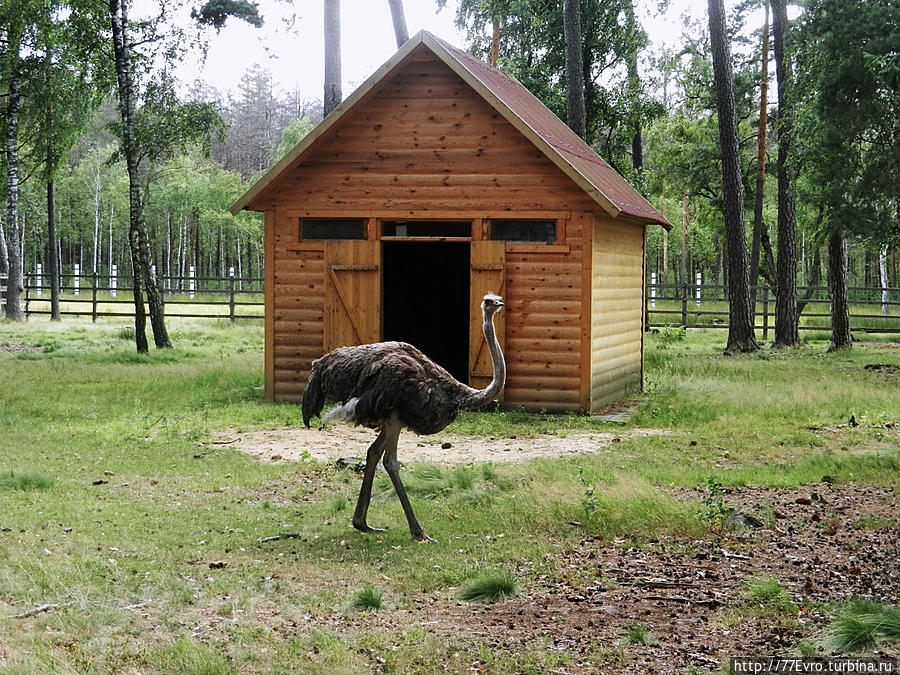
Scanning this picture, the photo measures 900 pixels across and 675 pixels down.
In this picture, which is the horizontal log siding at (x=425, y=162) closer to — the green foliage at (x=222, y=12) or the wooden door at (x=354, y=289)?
the wooden door at (x=354, y=289)

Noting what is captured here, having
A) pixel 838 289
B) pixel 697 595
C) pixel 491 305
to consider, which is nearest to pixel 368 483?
pixel 491 305

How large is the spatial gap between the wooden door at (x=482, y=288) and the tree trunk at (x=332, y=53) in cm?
746

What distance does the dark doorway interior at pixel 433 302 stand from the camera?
750 inches

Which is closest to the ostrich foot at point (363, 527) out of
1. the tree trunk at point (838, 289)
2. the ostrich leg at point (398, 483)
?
the ostrich leg at point (398, 483)

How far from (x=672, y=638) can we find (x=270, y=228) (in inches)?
444

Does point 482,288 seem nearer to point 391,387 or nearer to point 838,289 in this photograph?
point 391,387

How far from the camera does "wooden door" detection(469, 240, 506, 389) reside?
48.8 feet

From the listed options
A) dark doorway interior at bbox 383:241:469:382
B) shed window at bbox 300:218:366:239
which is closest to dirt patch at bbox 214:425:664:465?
shed window at bbox 300:218:366:239

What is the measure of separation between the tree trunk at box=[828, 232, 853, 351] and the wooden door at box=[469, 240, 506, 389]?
473 inches

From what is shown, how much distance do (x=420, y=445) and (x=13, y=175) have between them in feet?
75.2

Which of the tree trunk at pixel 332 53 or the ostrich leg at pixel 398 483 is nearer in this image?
the ostrich leg at pixel 398 483

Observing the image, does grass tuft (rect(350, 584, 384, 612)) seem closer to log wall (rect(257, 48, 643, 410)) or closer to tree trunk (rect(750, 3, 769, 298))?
log wall (rect(257, 48, 643, 410))

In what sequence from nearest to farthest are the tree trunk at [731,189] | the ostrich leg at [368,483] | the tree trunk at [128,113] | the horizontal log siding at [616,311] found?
the ostrich leg at [368,483], the horizontal log siding at [616,311], the tree trunk at [128,113], the tree trunk at [731,189]

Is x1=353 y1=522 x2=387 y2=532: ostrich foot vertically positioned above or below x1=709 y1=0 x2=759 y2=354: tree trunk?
below
